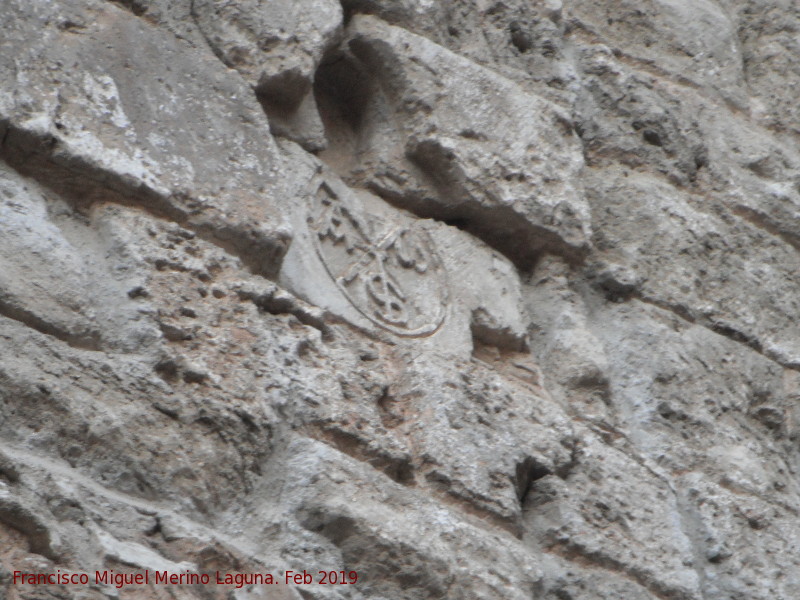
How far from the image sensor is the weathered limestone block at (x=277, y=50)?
2.46m

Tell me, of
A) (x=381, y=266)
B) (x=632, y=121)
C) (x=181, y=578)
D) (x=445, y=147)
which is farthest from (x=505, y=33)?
(x=181, y=578)

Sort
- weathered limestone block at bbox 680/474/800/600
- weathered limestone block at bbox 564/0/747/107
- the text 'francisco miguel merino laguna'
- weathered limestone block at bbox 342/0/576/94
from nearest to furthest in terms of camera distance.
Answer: the text 'francisco miguel merino laguna' < weathered limestone block at bbox 680/474/800/600 < weathered limestone block at bbox 342/0/576/94 < weathered limestone block at bbox 564/0/747/107

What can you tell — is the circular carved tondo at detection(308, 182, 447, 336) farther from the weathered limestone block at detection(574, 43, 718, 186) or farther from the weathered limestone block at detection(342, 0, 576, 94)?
the weathered limestone block at detection(574, 43, 718, 186)

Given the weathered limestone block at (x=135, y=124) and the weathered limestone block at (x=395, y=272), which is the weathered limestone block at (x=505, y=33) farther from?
the weathered limestone block at (x=135, y=124)

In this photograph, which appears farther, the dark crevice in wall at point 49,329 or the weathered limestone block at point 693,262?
the weathered limestone block at point 693,262

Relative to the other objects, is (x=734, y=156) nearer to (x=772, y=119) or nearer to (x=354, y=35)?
(x=772, y=119)

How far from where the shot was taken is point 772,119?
11.6ft

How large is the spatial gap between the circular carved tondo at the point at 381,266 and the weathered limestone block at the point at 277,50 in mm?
129

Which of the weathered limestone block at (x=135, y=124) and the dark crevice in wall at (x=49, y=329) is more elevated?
the weathered limestone block at (x=135, y=124)

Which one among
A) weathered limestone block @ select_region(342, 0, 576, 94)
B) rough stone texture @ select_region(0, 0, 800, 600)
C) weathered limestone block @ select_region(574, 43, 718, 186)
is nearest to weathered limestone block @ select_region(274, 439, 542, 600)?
rough stone texture @ select_region(0, 0, 800, 600)

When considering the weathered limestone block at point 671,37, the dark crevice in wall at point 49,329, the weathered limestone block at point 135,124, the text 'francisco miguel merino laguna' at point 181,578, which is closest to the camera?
the text 'francisco miguel merino laguna' at point 181,578

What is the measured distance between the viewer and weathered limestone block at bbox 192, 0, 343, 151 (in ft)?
8.05

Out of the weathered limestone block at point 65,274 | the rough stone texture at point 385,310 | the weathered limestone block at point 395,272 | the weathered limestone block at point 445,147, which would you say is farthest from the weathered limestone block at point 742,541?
the weathered limestone block at point 65,274

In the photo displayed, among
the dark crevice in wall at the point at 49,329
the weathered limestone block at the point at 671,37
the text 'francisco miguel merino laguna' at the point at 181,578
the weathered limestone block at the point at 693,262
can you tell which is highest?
the weathered limestone block at the point at 671,37
